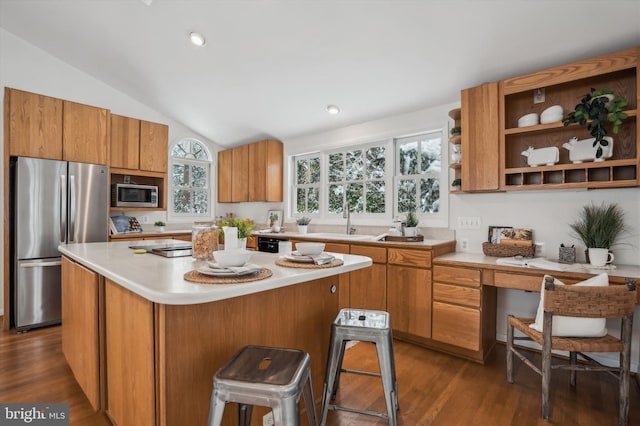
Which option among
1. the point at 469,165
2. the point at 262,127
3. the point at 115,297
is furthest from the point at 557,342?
Result: the point at 262,127

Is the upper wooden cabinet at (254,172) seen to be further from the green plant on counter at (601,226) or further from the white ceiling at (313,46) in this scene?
the green plant on counter at (601,226)

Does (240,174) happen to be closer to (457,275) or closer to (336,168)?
(336,168)

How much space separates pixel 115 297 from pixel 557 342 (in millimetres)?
2452

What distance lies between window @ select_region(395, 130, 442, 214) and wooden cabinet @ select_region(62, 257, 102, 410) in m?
3.01

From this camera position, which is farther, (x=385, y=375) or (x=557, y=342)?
(x=557, y=342)

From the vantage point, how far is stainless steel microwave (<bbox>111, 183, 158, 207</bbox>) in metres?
4.15

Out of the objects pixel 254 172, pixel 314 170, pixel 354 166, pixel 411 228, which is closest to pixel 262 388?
pixel 411 228

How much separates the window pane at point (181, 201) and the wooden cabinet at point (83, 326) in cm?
305

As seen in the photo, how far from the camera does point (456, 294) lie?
2.59 m

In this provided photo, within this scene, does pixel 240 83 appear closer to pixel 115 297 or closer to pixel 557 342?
pixel 115 297

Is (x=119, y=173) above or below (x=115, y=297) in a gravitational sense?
above

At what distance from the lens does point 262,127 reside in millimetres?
4652

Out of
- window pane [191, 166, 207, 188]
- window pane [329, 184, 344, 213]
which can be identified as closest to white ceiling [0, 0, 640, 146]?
window pane [329, 184, 344, 213]

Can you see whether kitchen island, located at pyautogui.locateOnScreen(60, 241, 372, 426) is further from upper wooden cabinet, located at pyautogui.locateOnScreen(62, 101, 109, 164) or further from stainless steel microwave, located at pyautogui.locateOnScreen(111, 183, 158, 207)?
stainless steel microwave, located at pyautogui.locateOnScreen(111, 183, 158, 207)
